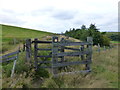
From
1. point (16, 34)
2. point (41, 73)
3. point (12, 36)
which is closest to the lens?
point (41, 73)

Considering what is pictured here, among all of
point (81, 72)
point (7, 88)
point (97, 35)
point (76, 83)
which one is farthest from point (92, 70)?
point (97, 35)

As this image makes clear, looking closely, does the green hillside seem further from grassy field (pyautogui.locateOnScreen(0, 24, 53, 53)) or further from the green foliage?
the green foliage

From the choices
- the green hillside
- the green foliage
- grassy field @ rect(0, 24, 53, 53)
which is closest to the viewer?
the green foliage

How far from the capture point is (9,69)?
5195 mm

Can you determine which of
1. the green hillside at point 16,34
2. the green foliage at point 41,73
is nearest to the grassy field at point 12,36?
the green hillside at point 16,34

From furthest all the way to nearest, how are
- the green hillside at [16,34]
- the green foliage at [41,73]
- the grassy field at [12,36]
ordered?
the green hillside at [16,34]
the grassy field at [12,36]
the green foliage at [41,73]

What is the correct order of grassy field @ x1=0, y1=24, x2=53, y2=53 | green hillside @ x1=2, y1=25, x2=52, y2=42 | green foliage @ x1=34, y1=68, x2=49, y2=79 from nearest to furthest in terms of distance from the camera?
green foliage @ x1=34, y1=68, x2=49, y2=79 < grassy field @ x1=0, y1=24, x2=53, y2=53 < green hillside @ x1=2, y1=25, x2=52, y2=42

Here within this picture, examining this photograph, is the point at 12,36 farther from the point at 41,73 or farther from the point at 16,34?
the point at 41,73

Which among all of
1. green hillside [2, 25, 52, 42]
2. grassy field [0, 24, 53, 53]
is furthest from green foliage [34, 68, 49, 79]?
green hillside [2, 25, 52, 42]

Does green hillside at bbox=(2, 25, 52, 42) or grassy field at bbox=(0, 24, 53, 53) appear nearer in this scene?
grassy field at bbox=(0, 24, 53, 53)

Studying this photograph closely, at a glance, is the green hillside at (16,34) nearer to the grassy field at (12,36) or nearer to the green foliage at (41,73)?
the grassy field at (12,36)

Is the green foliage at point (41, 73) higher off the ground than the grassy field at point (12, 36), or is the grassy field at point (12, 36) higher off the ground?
the grassy field at point (12, 36)

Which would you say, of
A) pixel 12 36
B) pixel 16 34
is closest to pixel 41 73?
pixel 12 36

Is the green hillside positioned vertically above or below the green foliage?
above
